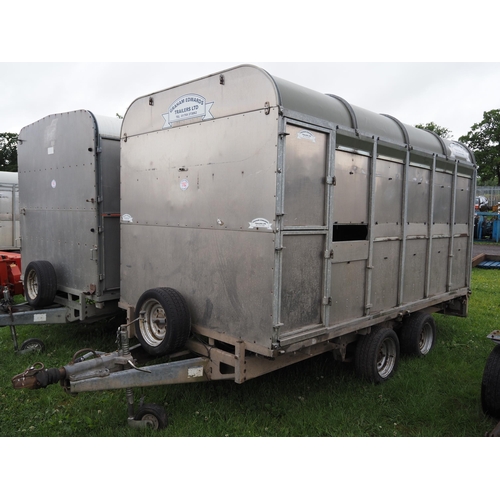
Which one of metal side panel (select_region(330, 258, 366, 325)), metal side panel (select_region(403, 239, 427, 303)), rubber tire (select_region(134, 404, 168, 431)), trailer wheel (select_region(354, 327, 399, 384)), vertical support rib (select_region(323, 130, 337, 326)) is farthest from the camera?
metal side panel (select_region(403, 239, 427, 303))

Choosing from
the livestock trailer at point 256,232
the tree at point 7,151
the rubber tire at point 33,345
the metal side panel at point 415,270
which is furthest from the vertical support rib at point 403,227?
the tree at point 7,151

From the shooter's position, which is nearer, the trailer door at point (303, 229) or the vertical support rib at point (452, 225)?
the trailer door at point (303, 229)

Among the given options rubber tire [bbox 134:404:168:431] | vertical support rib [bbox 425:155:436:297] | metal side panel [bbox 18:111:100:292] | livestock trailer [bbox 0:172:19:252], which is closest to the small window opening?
vertical support rib [bbox 425:155:436:297]

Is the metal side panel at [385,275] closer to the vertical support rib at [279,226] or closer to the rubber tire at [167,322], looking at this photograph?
the vertical support rib at [279,226]

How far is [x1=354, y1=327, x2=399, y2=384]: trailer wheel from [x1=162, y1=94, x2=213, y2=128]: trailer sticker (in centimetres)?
300

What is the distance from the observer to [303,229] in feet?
13.4

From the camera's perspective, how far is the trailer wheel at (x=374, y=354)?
5.11 meters

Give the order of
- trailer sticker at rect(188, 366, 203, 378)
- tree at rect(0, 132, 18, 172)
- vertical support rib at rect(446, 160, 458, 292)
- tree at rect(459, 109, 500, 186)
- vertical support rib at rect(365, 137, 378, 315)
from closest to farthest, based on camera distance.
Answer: trailer sticker at rect(188, 366, 203, 378), vertical support rib at rect(365, 137, 378, 315), vertical support rib at rect(446, 160, 458, 292), tree at rect(459, 109, 500, 186), tree at rect(0, 132, 18, 172)

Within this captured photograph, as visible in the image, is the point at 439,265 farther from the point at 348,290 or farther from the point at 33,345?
the point at 33,345

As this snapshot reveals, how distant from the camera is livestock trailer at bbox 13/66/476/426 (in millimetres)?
3896

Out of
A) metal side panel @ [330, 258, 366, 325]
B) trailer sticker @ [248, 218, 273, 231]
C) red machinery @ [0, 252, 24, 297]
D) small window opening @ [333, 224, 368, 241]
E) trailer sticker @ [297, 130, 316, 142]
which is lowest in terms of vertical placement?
red machinery @ [0, 252, 24, 297]

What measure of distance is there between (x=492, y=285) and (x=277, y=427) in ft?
30.5

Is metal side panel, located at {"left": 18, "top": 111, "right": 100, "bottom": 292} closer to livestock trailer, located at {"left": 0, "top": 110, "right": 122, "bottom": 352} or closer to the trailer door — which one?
livestock trailer, located at {"left": 0, "top": 110, "right": 122, "bottom": 352}

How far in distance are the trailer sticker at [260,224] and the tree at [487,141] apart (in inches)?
1451
